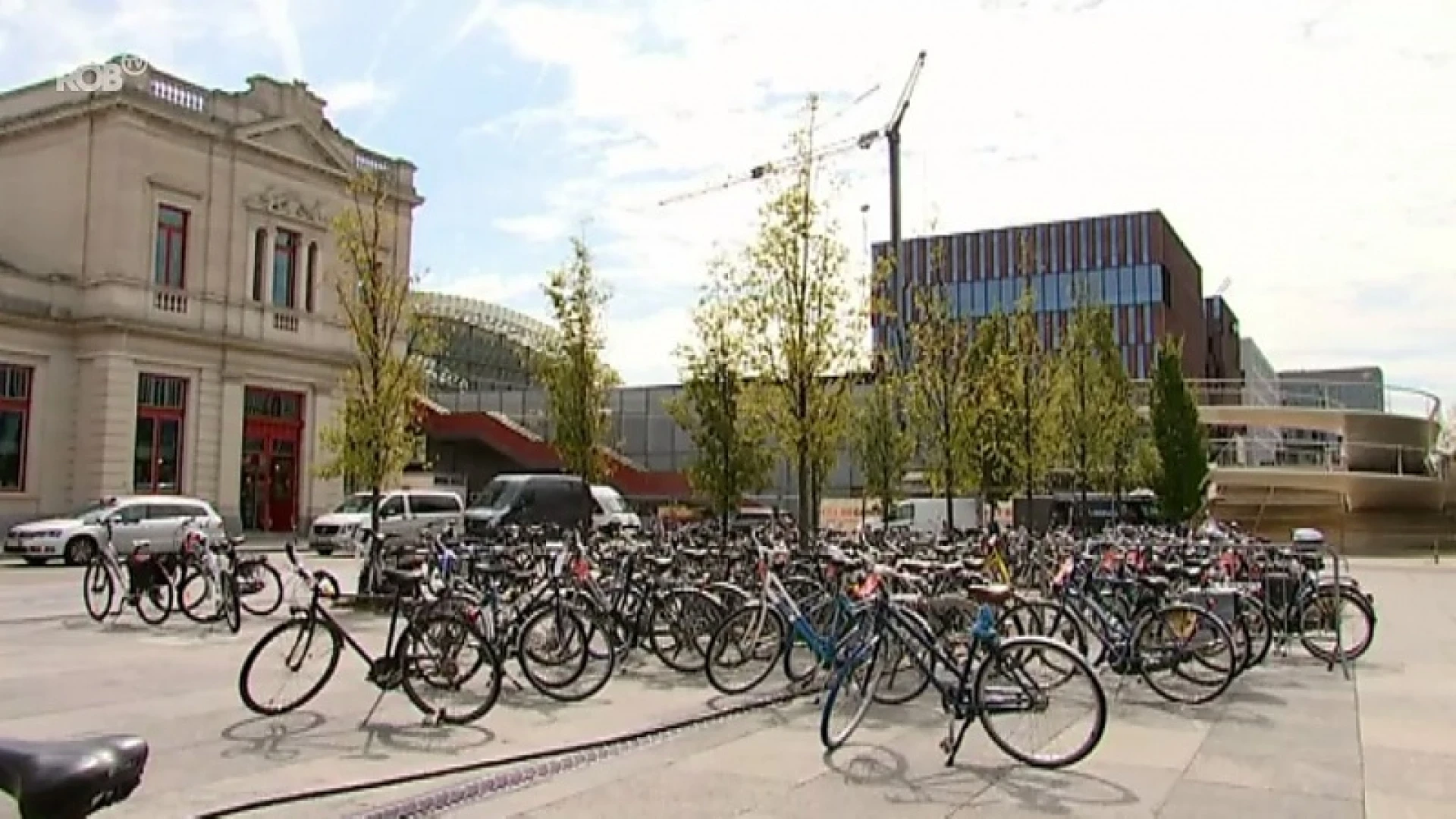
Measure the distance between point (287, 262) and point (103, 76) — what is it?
7424 mm

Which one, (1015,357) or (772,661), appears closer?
(772,661)

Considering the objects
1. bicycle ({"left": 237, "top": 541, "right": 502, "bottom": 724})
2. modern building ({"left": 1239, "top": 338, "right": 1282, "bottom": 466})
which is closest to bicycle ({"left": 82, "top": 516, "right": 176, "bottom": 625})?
bicycle ({"left": 237, "top": 541, "right": 502, "bottom": 724})

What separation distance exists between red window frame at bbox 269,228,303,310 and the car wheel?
46.6 ft

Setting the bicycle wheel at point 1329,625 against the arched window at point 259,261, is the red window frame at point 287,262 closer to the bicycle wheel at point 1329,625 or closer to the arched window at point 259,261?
the arched window at point 259,261

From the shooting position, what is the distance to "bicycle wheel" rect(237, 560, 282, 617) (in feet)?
44.8

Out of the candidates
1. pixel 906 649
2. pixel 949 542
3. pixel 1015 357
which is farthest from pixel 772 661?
pixel 1015 357

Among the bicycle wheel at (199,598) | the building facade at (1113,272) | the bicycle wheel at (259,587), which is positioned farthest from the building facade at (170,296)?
the building facade at (1113,272)

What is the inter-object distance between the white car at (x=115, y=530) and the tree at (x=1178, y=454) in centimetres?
2464

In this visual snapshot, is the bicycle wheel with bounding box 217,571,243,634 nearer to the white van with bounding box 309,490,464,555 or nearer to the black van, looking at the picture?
the black van

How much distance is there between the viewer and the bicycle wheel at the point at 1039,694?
23.0 feet

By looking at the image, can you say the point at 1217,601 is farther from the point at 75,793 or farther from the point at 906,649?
the point at 75,793

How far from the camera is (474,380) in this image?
64812mm

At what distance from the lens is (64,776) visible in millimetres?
2738

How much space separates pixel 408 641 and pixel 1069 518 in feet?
79.0
